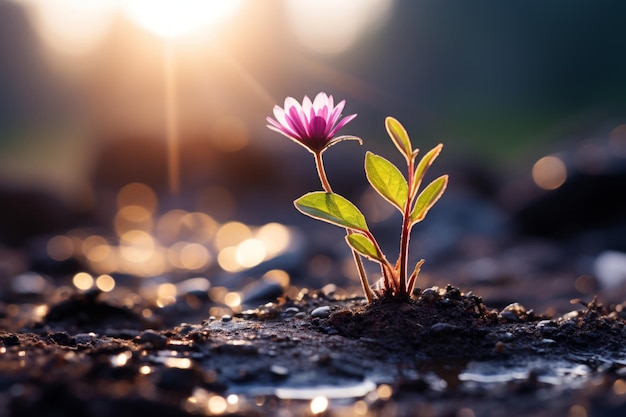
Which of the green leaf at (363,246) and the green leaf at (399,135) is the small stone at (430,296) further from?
the green leaf at (399,135)

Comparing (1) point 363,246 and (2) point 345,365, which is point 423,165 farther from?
(2) point 345,365

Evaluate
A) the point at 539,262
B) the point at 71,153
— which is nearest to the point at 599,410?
the point at 539,262

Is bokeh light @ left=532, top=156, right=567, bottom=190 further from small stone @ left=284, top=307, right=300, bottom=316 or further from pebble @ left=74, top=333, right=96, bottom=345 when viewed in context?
pebble @ left=74, top=333, right=96, bottom=345

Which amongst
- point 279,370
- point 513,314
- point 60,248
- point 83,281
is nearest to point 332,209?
point 279,370

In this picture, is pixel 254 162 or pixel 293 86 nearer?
pixel 254 162

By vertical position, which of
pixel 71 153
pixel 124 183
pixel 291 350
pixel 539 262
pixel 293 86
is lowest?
pixel 291 350

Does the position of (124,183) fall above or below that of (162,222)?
above

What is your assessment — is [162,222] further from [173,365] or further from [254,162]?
[173,365]
